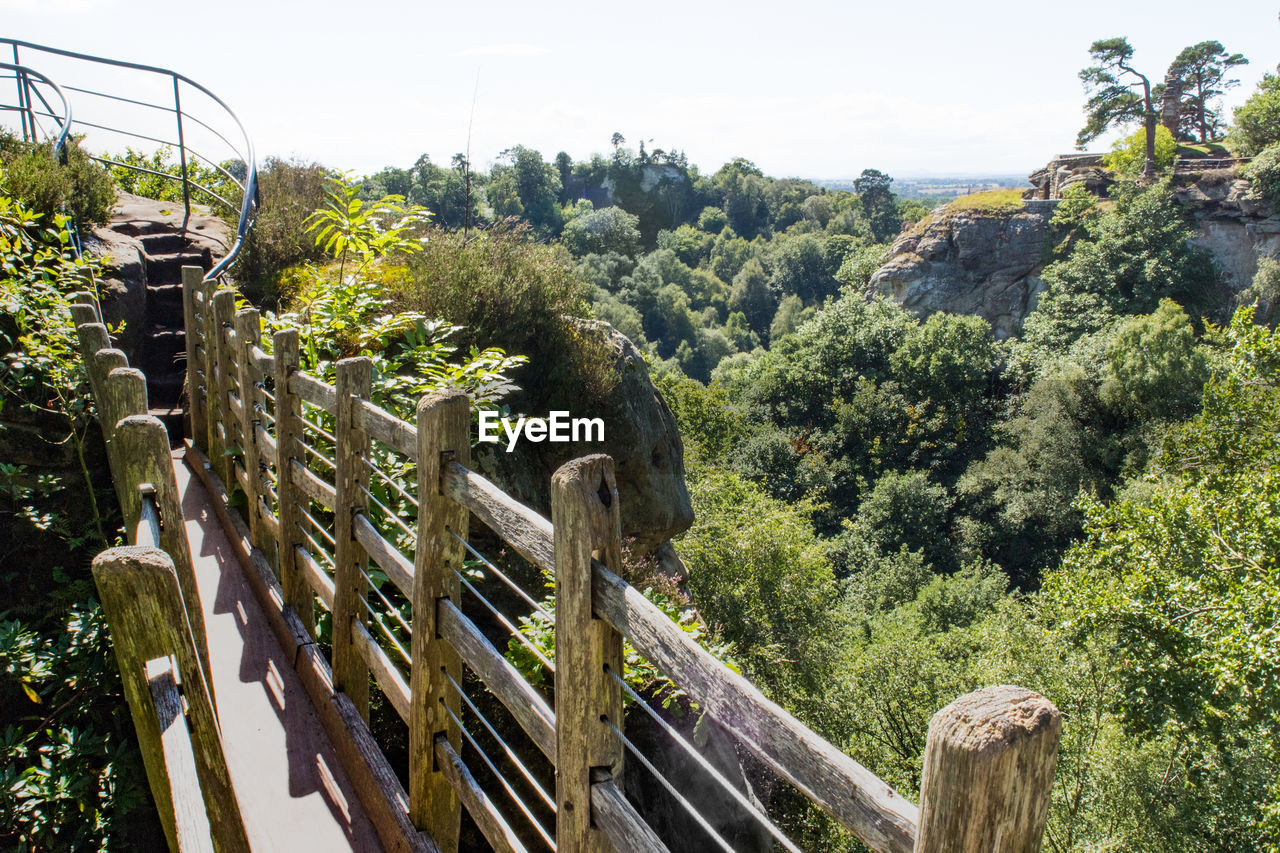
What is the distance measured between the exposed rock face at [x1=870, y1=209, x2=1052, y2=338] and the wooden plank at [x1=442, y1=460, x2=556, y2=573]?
34.7 meters

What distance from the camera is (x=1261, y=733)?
9703 mm

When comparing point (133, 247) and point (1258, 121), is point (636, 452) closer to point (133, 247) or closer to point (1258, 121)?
point (133, 247)

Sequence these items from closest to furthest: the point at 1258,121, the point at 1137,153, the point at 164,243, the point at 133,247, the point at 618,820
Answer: the point at 618,820 < the point at 133,247 < the point at 164,243 < the point at 1258,121 < the point at 1137,153

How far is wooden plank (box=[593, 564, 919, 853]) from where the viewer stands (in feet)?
3.43

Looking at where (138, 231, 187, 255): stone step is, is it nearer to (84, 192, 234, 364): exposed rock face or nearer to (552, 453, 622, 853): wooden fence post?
(84, 192, 234, 364): exposed rock face

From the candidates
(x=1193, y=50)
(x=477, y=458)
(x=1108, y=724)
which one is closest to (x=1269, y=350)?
(x=1108, y=724)

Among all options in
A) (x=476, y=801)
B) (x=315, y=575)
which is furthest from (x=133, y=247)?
(x=476, y=801)

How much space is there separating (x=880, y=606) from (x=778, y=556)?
269 inches

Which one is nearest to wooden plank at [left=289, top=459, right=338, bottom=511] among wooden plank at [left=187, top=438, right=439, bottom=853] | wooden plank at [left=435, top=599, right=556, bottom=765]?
wooden plank at [left=187, top=438, right=439, bottom=853]

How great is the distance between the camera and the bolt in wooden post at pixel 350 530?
286 cm

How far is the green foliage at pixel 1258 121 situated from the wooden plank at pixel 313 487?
3774 cm

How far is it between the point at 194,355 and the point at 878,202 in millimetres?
85079

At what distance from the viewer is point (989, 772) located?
2.90 ft

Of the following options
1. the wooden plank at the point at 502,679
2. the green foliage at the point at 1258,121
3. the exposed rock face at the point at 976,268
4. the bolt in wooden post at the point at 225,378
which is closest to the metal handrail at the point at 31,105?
the bolt in wooden post at the point at 225,378
